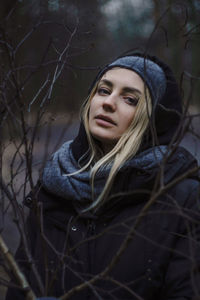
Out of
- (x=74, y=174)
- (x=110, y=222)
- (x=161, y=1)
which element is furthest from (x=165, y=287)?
(x=161, y=1)

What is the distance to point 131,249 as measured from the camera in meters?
1.60

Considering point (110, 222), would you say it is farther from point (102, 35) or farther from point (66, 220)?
point (102, 35)

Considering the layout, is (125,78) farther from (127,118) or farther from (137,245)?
(137,245)

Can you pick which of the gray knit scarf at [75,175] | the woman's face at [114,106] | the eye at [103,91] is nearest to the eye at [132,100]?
the woman's face at [114,106]

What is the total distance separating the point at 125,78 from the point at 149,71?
153 mm

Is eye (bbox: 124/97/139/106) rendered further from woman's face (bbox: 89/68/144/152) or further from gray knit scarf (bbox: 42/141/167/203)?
gray knit scarf (bbox: 42/141/167/203)

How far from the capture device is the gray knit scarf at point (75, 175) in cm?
165

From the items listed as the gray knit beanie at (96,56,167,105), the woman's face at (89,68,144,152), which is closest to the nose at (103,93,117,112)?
the woman's face at (89,68,144,152)

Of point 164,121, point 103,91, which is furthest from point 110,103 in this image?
point 164,121

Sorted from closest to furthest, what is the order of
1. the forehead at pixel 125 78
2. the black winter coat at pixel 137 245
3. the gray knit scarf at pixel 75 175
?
1. the black winter coat at pixel 137 245
2. the gray knit scarf at pixel 75 175
3. the forehead at pixel 125 78

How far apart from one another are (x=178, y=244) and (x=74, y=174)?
0.54m

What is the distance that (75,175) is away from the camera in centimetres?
178

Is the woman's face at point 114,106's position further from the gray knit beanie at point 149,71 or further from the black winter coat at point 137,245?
the black winter coat at point 137,245

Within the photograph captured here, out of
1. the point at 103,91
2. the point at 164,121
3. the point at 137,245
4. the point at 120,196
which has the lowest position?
the point at 137,245
